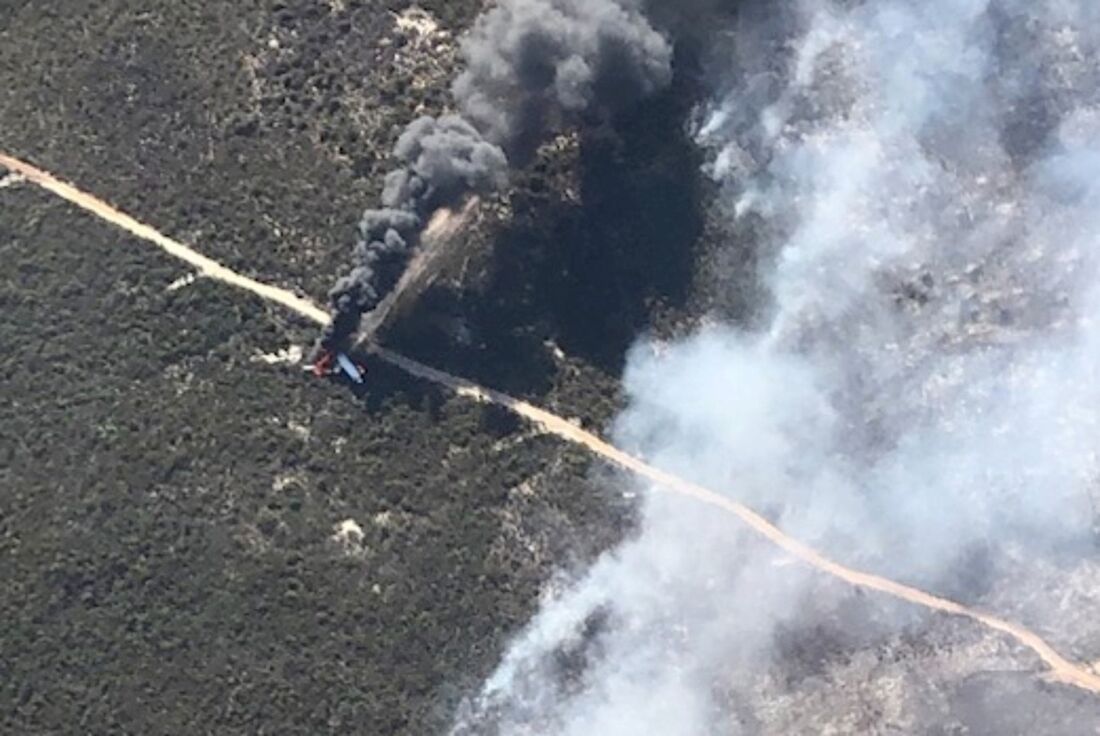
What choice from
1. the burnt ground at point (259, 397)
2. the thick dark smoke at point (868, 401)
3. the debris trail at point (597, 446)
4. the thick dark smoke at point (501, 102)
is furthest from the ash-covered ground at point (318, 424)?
the thick dark smoke at point (501, 102)

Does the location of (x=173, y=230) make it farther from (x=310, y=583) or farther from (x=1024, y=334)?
(x=1024, y=334)

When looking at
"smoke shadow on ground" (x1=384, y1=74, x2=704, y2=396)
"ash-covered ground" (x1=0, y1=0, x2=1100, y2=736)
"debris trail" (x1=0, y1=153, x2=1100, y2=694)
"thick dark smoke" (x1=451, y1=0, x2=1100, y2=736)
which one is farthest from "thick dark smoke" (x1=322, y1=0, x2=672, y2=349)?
"thick dark smoke" (x1=451, y1=0, x2=1100, y2=736)

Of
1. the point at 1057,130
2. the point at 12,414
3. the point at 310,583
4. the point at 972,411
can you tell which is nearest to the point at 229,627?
the point at 310,583

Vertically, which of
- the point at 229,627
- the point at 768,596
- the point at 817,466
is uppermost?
the point at 817,466

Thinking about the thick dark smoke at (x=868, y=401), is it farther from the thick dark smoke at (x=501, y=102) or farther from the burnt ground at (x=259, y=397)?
the thick dark smoke at (x=501, y=102)

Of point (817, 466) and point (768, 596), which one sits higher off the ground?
point (817, 466)

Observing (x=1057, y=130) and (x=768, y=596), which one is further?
(x=1057, y=130)

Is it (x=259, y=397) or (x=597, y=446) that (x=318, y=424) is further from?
(x=597, y=446)

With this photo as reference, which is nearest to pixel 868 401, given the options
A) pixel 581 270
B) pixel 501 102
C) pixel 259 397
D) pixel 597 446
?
pixel 597 446
